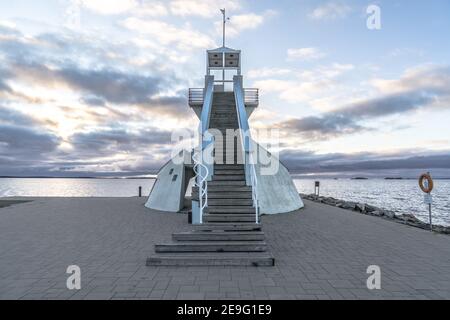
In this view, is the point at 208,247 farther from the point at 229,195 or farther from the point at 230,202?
the point at 229,195

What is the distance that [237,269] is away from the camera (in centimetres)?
601

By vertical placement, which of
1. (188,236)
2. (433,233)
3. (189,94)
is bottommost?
(433,233)

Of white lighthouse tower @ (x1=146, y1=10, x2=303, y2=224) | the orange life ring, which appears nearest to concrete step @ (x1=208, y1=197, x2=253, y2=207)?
white lighthouse tower @ (x1=146, y1=10, x2=303, y2=224)

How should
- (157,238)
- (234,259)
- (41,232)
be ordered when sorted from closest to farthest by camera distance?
(234,259) < (157,238) < (41,232)

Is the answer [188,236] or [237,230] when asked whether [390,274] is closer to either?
[237,230]

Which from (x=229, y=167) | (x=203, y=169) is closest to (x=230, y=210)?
(x=203, y=169)

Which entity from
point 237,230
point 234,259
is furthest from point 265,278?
point 237,230

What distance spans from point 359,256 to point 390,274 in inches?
52.2

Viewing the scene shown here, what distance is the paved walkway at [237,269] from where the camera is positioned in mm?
4871

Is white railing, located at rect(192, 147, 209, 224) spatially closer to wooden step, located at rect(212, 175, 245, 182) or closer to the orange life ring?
wooden step, located at rect(212, 175, 245, 182)

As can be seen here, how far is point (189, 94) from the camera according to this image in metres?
17.3

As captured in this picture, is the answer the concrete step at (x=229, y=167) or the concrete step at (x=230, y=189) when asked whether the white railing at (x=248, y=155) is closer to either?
the concrete step at (x=230, y=189)
